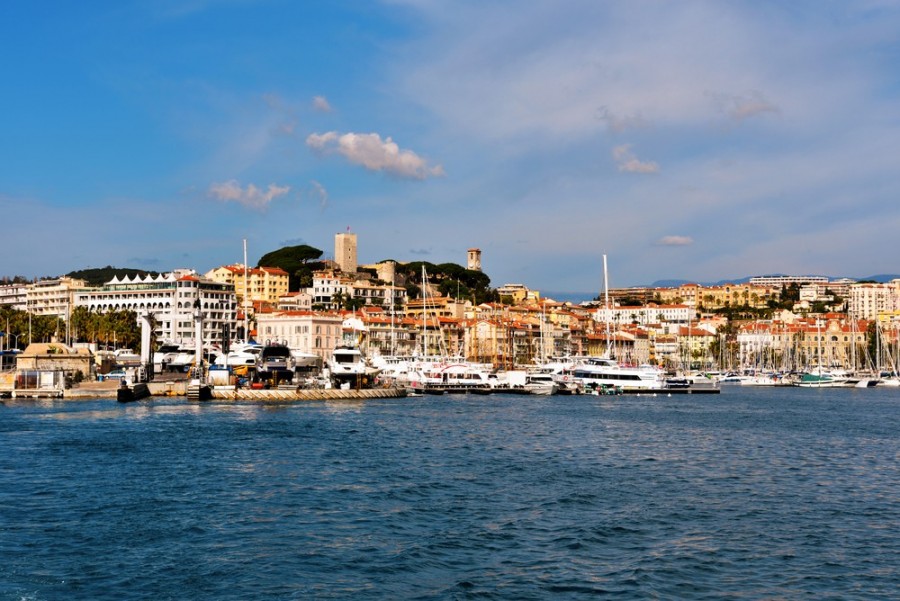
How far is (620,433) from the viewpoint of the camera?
4000 cm

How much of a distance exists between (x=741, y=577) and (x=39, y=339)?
3864 inches

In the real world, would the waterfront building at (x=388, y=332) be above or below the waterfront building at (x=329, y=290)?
below

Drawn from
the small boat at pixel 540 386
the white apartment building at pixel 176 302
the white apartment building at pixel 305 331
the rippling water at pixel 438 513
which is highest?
the white apartment building at pixel 176 302

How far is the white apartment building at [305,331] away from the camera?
101 m

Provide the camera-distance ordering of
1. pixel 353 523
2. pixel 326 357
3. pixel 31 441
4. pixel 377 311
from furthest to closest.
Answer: pixel 377 311
pixel 326 357
pixel 31 441
pixel 353 523

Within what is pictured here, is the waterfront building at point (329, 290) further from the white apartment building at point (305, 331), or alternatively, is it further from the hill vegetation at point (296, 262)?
the white apartment building at point (305, 331)

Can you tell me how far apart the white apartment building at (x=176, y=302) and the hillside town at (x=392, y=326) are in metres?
0.16

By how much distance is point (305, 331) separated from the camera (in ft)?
333

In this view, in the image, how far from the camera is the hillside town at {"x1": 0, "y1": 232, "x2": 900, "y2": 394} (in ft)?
338

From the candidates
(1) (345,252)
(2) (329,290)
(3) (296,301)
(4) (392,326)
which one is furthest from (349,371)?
(1) (345,252)

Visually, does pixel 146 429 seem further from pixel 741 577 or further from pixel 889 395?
pixel 889 395

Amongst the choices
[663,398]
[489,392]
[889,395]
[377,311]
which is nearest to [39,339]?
[377,311]

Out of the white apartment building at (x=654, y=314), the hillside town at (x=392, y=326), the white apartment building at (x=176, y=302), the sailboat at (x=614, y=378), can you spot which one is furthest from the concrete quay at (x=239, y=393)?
the white apartment building at (x=654, y=314)

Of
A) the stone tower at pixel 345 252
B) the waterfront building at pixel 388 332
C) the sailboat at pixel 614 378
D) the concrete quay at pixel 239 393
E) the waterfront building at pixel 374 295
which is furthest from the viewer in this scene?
the stone tower at pixel 345 252
